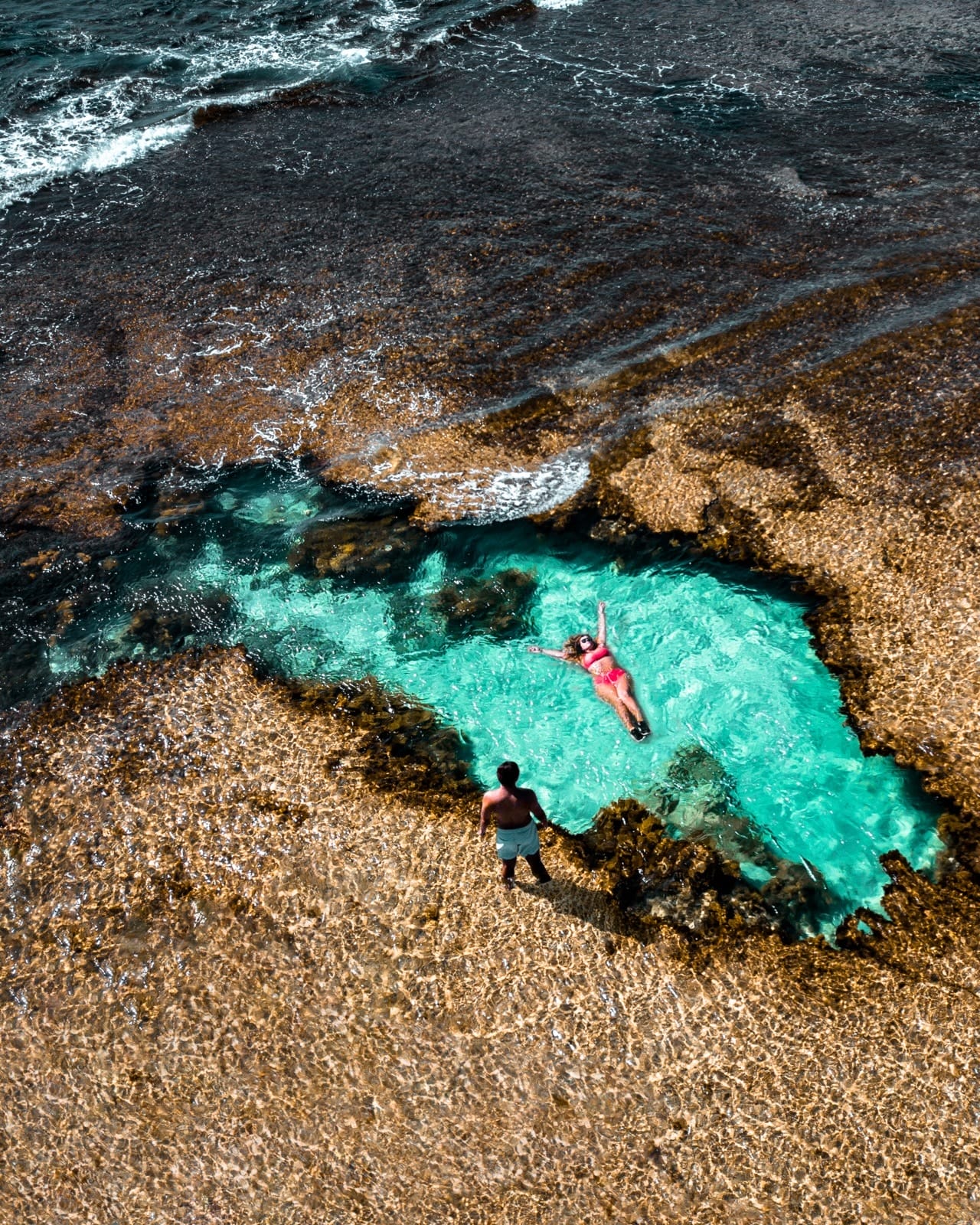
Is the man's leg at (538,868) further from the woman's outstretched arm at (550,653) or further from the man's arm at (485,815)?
the woman's outstretched arm at (550,653)

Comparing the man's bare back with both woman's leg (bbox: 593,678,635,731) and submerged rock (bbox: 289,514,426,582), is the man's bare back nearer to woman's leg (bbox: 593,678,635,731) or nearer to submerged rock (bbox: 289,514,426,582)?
woman's leg (bbox: 593,678,635,731)

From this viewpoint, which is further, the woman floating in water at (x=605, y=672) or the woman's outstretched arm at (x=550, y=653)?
the woman's outstretched arm at (x=550, y=653)

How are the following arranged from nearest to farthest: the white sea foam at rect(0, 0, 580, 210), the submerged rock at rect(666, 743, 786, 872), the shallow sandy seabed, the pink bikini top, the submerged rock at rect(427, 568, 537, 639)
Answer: the shallow sandy seabed → the submerged rock at rect(666, 743, 786, 872) → the pink bikini top → the submerged rock at rect(427, 568, 537, 639) → the white sea foam at rect(0, 0, 580, 210)

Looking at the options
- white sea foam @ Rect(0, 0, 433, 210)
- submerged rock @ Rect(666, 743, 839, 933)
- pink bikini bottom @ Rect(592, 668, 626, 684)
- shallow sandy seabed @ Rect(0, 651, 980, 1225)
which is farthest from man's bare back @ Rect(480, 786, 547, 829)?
white sea foam @ Rect(0, 0, 433, 210)

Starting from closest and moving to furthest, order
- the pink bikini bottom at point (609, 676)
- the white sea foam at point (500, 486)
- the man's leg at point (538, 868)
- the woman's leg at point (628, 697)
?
the man's leg at point (538, 868)
the woman's leg at point (628, 697)
the pink bikini bottom at point (609, 676)
the white sea foam at point (500, 486)

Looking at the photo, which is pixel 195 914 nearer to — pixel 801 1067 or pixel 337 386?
pixel 801 1067

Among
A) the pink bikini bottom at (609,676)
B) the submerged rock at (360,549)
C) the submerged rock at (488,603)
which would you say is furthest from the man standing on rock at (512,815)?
the submerged rock at (360,549)
